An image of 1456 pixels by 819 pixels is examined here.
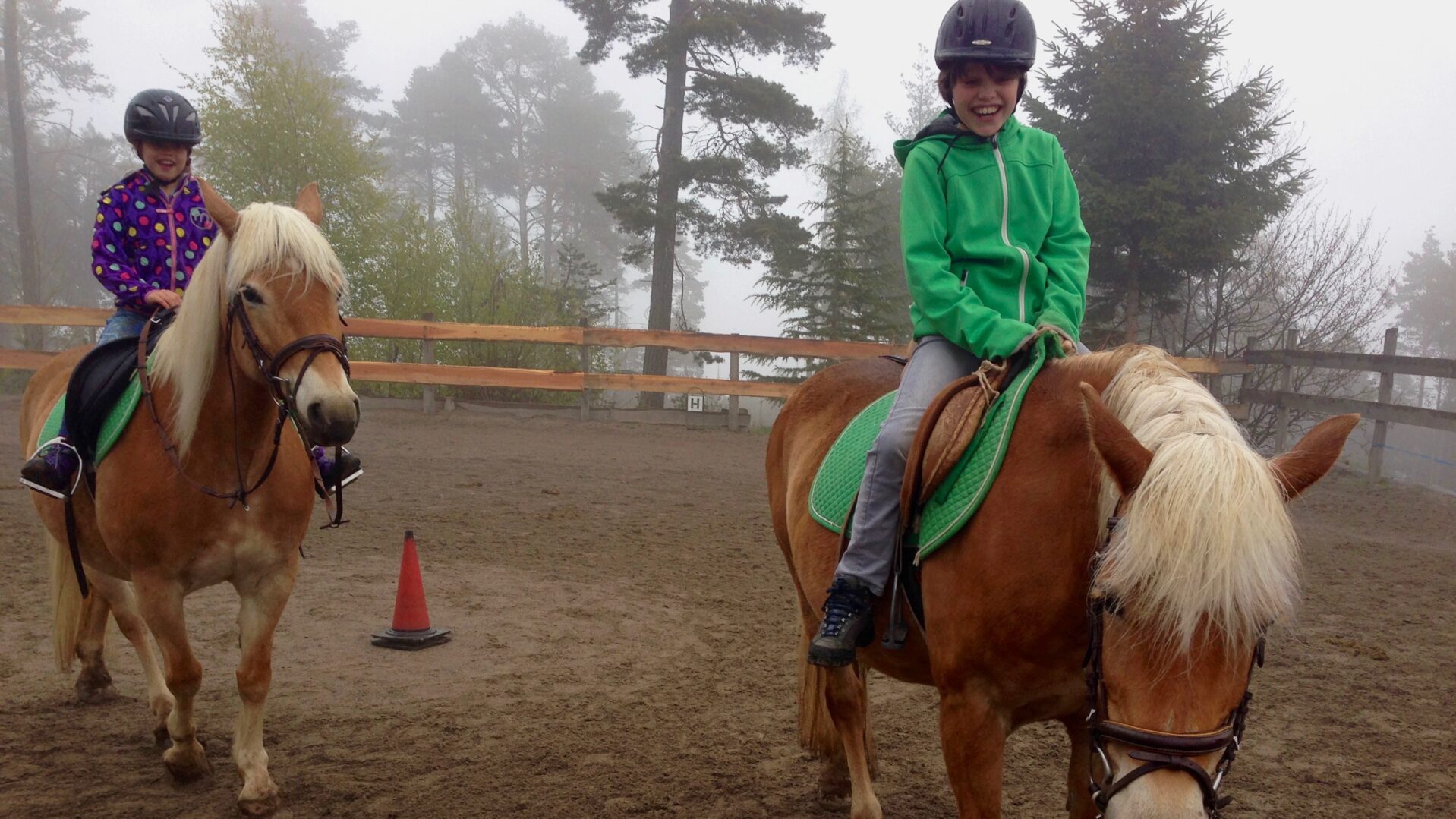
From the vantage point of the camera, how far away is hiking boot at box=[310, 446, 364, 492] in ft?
12.2

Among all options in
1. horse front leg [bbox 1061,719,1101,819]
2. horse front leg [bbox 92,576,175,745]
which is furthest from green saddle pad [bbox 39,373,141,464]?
horse front leg [bbox 1061,719,1101,819]

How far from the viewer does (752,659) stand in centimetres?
481

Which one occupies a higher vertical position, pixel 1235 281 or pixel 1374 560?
pixel 1235 281

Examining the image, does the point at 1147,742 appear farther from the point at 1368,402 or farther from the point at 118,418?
the point at 1368,402

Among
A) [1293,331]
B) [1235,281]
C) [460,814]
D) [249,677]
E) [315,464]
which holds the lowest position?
[460,814]

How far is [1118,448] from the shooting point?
1619 millimetres

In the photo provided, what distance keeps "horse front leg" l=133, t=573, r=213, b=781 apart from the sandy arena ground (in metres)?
0.12

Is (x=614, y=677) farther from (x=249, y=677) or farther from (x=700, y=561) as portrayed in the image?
(x=700, y=561)

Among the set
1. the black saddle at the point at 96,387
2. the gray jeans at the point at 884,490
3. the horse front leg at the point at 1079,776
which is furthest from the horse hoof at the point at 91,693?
the horse front leg at the point at 1079,776

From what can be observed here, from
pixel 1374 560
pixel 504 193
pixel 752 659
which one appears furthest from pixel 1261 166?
pixel 504 193

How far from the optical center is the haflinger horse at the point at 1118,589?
1488 mm

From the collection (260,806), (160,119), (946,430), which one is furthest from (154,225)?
(946,430)

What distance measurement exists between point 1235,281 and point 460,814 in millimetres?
17028

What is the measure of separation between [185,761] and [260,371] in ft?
4.91
